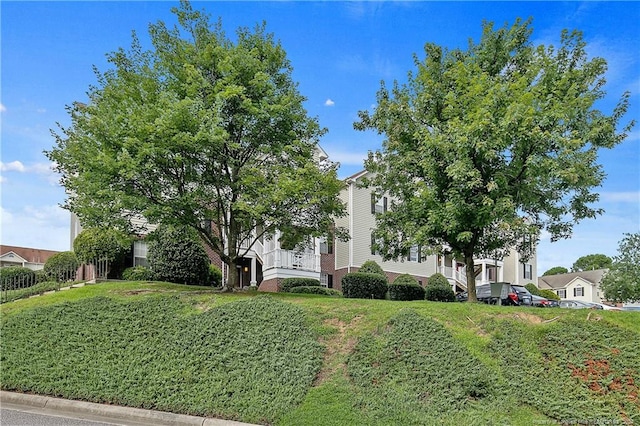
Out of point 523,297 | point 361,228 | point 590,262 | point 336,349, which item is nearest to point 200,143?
point 336,349

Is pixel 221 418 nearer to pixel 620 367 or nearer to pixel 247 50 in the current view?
pixel 620 367

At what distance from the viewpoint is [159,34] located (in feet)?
43.4

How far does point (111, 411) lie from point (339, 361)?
3918 mm

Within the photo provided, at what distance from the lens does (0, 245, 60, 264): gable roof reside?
46.6m

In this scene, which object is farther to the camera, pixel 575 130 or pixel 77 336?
pixel 575 130

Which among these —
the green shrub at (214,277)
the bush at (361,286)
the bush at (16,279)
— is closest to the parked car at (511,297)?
the bush at (361,286)

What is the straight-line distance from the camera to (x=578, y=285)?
57.9m

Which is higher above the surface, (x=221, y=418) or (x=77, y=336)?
(x=77, y=336)

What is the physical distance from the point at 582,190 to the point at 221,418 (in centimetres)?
1065

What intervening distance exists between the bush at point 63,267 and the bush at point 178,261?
328cm

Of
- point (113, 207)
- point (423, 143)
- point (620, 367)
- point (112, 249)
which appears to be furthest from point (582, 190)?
point (112, 249)

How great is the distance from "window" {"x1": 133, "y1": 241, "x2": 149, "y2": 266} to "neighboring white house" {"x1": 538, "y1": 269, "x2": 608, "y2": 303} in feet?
167

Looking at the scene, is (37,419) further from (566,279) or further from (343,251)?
(566,279)

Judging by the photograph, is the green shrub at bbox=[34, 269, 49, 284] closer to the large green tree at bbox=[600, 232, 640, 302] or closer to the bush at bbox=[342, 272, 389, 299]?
the bush at bbox=[342, 272, 389, 299]
